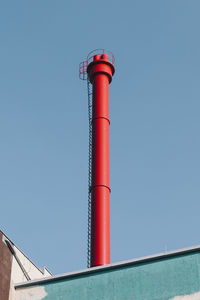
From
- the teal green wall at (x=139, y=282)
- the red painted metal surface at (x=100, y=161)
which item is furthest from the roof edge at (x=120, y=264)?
the red painted metal surface at (x=100, y=161)

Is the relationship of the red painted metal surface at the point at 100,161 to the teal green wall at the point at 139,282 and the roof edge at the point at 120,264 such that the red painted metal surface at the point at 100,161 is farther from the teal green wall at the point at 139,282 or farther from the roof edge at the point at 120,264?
the teal green wall at the point at 139,282

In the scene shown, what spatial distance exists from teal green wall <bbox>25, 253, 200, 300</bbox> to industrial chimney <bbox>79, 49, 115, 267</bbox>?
6.26 meters

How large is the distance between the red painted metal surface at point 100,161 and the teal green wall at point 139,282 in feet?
20.5

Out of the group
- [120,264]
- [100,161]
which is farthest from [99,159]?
[120,264]

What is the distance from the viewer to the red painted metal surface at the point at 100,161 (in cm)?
2645

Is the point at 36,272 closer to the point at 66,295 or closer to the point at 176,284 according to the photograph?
the point at 66,295

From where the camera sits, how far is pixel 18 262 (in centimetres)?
2238

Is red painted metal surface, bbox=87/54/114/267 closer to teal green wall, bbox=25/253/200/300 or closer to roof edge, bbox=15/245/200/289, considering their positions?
roof edge, bbox=15/245/200/289

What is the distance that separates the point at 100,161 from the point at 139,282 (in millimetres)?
11383

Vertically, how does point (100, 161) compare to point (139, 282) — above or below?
above

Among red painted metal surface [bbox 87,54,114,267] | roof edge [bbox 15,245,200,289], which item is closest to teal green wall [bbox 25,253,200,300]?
Answer: roof edge [bbox 15,245,200,289]

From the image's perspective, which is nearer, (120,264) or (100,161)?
(120,264)

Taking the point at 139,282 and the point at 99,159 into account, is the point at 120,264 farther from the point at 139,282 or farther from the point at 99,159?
the point at 99,159

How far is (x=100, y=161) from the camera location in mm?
29062
